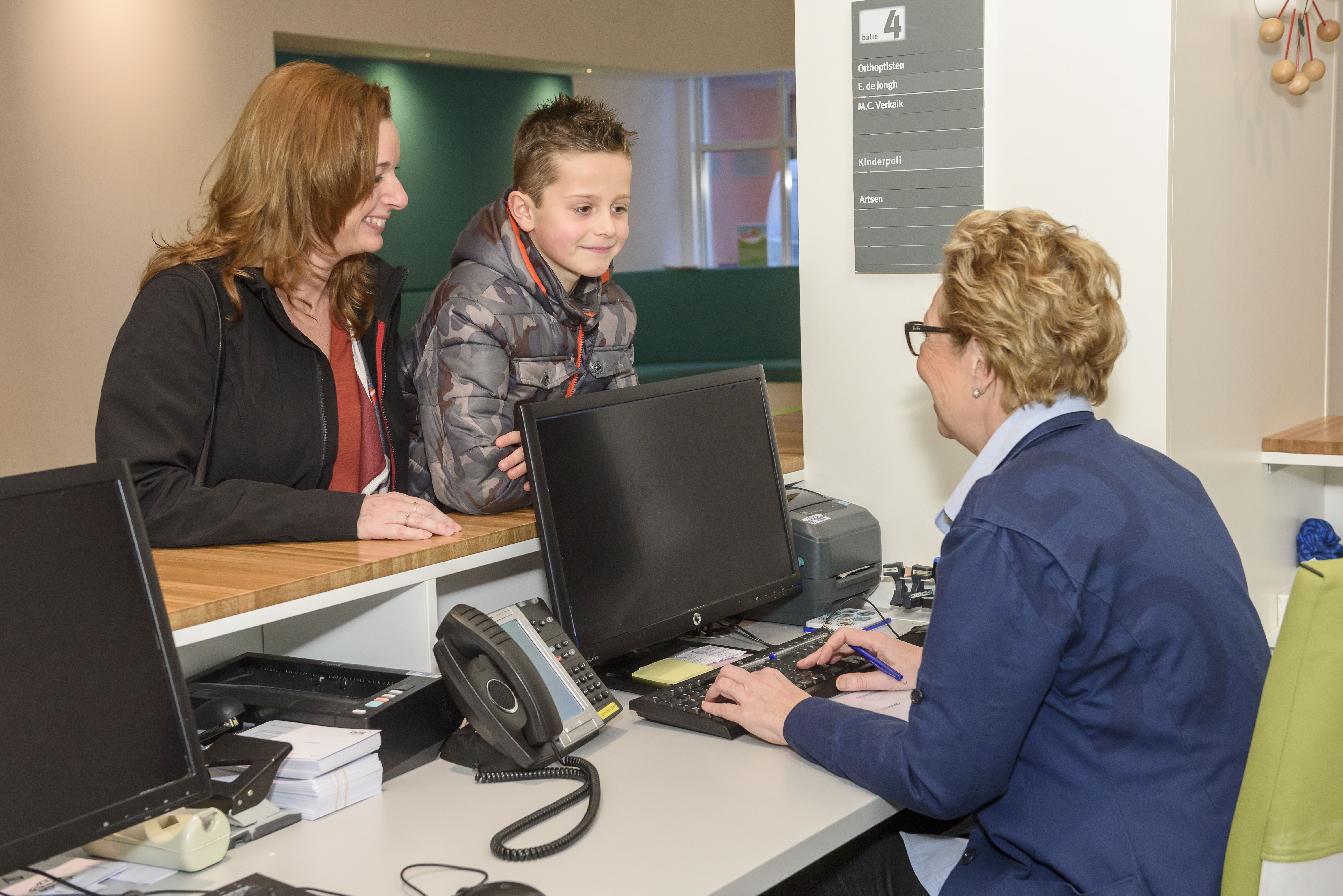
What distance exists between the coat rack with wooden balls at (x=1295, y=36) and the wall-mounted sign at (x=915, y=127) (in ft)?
2.38

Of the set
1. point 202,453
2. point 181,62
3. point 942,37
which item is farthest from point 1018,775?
point 181,62

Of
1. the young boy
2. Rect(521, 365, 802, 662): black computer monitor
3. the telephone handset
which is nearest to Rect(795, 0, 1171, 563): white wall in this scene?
Rect(521, 365, 802, 662): black computer monitor

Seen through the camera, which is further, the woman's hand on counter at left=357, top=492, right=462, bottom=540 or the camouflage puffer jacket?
the camouflage puffer jacket

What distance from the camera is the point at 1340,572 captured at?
1196mm

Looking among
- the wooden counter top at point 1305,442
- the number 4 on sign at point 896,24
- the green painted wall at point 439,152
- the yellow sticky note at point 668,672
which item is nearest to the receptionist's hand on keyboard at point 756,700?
the yellow sticky note at point 668,672

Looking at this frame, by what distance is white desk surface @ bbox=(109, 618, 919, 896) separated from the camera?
129cm

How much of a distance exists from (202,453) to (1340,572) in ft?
5.21

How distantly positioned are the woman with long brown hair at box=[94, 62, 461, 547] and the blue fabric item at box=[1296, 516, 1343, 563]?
2.28 m

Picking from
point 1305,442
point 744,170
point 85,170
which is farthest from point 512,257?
point 744,170

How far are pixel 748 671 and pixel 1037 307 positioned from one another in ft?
2.34

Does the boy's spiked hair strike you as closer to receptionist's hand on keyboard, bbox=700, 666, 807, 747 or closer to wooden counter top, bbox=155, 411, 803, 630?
wooden counter top, bbox=155, 411, 803, 630

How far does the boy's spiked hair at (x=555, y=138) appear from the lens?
2.05 m

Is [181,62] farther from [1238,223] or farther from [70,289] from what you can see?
[1238,223]

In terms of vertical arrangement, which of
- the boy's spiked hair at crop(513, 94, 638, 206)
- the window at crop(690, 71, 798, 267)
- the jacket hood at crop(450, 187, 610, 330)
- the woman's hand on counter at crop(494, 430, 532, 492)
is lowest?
the woman's hand on counter at crop(494, 430, 532, 492)
